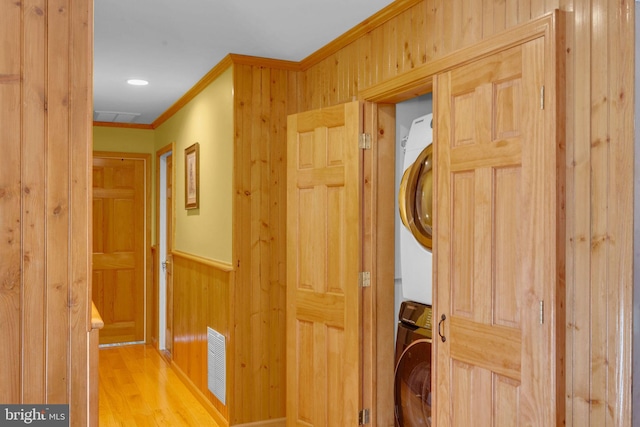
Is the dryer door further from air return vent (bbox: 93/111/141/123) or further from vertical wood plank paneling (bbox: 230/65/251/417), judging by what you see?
air return vent (bbox: 93/111/141/123)

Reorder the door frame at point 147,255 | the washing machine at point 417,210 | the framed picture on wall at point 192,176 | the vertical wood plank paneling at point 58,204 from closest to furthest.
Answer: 1. the vertical wood plank paneling at point 58,204
2. the washing machine at point 417,210
3. the framed picture on wall at point 192,176
4. the door frame at point 147,255

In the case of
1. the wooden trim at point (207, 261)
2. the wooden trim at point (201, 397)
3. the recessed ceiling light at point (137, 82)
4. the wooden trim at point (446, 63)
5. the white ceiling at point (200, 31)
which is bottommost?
the wooden trim at point (201, 397)

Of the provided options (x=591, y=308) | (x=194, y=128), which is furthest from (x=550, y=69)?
(x=194, y=128)

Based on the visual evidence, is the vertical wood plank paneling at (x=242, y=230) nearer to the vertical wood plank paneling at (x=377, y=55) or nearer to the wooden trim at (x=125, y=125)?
the vertical wood plank paneling at (x=377, y=55)

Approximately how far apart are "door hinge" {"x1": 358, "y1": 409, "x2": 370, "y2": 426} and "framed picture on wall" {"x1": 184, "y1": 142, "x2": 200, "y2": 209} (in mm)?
2278

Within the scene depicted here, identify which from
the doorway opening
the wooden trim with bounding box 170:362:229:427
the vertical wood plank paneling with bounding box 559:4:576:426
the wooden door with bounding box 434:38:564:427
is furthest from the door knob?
the doorway opening

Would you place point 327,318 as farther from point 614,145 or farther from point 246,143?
point 614,145

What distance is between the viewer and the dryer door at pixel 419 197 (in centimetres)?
290

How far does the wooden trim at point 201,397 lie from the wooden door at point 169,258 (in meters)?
0.48

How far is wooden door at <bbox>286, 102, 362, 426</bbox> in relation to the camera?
313 cm

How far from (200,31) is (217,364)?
2.23 m

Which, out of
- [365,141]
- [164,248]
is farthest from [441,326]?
[164,248]

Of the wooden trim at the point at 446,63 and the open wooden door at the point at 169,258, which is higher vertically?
the wooden trim at the point at 446,63

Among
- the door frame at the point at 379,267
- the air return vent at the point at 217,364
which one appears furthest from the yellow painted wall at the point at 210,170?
Result: the door frame at the point at 379,267
